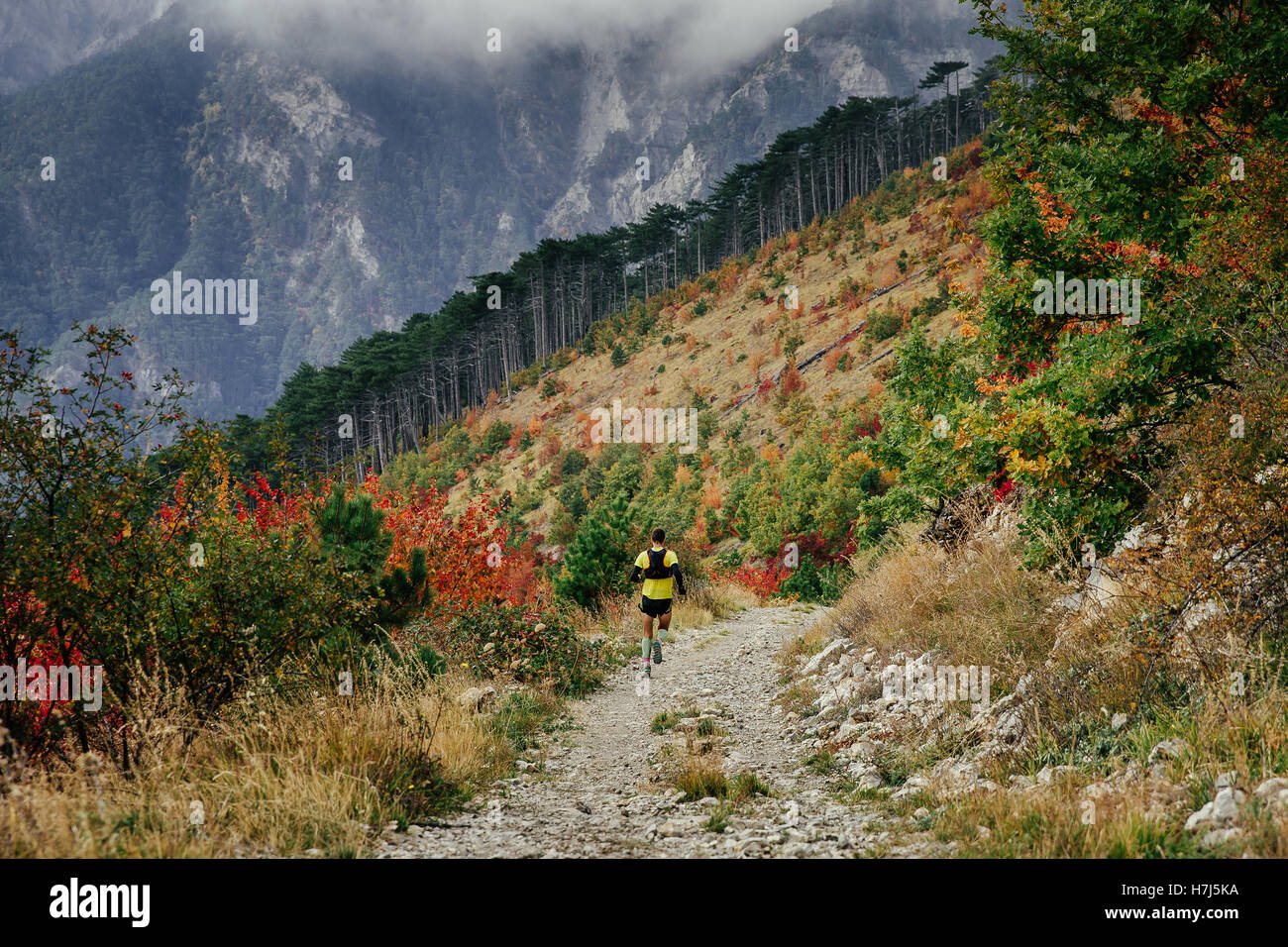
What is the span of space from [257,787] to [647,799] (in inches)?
106

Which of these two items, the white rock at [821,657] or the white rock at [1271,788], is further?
the white rock at [821,657]

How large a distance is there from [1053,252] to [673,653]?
27.3 ft

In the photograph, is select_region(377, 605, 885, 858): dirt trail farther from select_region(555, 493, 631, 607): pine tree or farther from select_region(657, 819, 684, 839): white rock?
select_region(555, 493, 631, 607): pine tree

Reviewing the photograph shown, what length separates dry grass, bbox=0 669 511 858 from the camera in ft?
11.5

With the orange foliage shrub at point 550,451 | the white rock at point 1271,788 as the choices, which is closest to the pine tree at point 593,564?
the white rock at point 1271,788

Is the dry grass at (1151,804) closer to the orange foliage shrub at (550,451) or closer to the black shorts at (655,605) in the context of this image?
the black shorts at (655,605)

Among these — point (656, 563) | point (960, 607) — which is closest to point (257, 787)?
point (656, 563)

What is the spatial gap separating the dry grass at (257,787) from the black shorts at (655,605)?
4440 millimetres

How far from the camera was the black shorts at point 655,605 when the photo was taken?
1006 cm

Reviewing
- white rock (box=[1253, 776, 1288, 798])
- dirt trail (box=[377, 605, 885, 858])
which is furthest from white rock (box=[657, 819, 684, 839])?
white rock (box=[1253, 776, 1288, 798])

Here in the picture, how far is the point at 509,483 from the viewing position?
4266 centimetres

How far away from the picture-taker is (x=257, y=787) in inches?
164

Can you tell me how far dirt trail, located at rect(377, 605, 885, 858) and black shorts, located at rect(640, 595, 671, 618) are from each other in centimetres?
106
